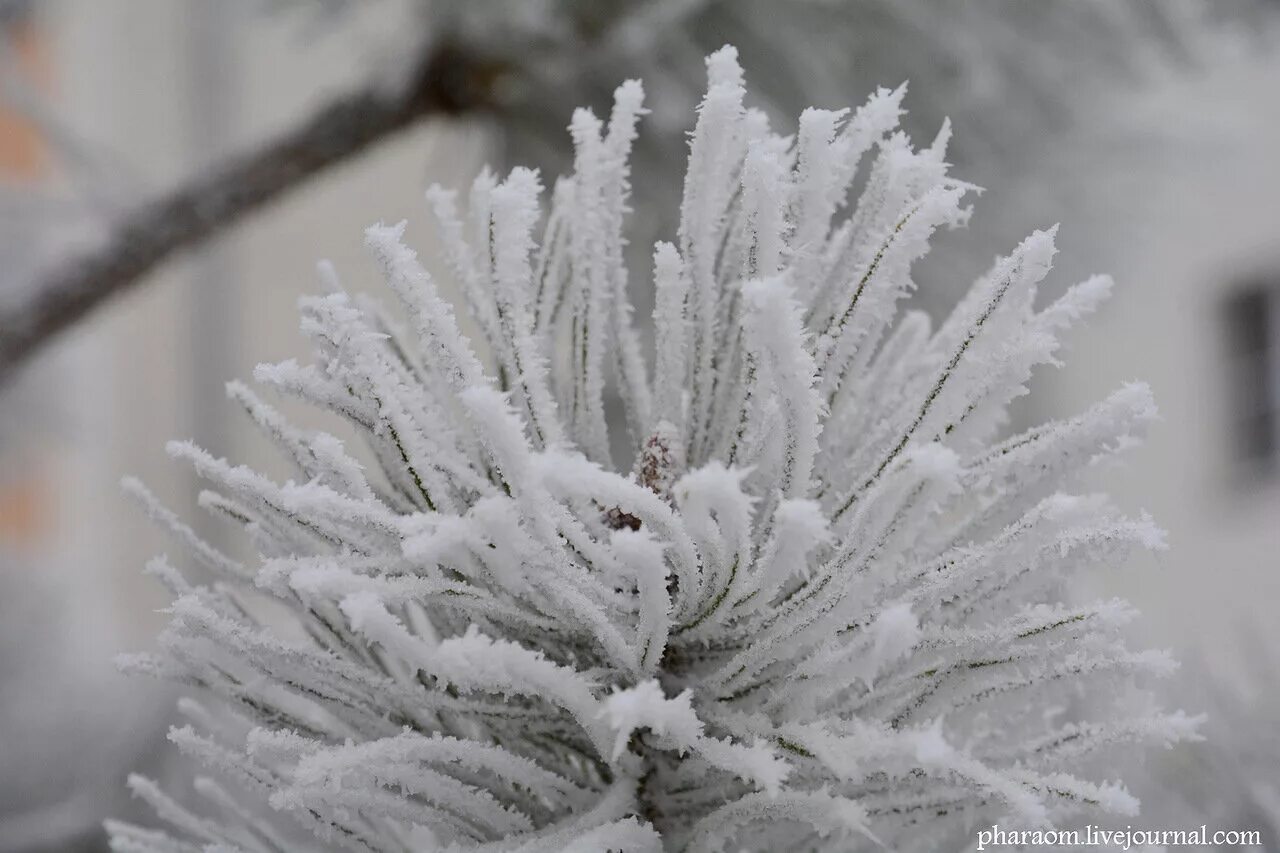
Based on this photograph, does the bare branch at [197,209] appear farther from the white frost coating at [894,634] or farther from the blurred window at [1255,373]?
the blurred window at [1255,373]

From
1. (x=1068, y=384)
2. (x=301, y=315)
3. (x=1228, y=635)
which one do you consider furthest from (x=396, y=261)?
(x=1068, y=384)

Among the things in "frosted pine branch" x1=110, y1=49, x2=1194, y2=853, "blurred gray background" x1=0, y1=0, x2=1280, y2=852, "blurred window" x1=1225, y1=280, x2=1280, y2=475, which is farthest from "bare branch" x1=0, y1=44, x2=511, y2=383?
"blurred window" x1=1225, y1=280, x2=1280, y2=475

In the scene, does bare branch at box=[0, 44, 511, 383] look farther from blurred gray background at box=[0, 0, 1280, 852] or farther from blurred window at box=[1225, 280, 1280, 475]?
blurred window at box=[1225, 280, 1280, 475]

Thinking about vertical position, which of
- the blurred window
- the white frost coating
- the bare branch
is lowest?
the white frost coating

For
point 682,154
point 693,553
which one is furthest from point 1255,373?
point 693,553

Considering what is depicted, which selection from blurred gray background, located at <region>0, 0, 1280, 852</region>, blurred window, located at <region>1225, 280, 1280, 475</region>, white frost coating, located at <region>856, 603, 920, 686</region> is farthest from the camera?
blurred window, located at <region>1225, 280, 1280, 475</region>

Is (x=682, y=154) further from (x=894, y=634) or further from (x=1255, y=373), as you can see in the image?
(x=1255, y=373)

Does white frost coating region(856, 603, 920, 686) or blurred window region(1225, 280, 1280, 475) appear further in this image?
blurred window region(1225, 280, 1280, 475)
